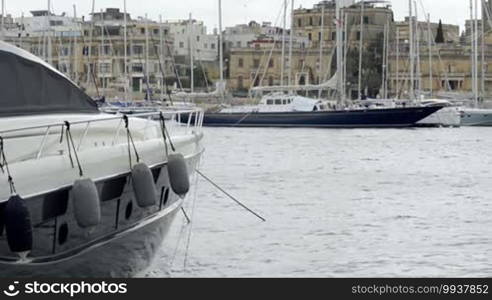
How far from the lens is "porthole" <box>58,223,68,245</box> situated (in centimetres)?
1166

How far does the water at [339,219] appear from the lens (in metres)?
18.0

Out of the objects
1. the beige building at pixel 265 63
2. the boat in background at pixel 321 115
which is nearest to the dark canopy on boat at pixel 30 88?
the boat in background at pixel 321 115

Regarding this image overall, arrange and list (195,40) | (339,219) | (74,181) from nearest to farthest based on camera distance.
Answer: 1. (74,181)
2. (339,219)
3. (195,40)

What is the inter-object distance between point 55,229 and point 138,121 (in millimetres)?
4327

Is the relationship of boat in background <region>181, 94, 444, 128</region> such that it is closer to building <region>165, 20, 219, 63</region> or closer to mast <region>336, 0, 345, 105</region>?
mast <region>336, 0, 345, 105</region>

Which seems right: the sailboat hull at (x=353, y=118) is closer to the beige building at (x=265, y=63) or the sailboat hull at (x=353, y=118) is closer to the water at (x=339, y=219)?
the water at (x=339, y=219)

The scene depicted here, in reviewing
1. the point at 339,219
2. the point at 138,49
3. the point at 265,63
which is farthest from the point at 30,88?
the point at 265,63

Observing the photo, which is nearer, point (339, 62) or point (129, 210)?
point (129, 210)

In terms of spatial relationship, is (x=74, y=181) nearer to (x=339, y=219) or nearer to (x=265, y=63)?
(x=339, y=219)

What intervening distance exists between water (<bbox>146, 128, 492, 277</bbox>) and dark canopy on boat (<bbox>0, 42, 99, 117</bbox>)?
8.49 feet

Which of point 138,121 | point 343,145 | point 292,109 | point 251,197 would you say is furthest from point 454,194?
point 292,109

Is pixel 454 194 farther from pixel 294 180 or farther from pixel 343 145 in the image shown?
pixel 343 145

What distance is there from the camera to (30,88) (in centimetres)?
1363

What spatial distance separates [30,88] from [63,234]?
8.02ft
